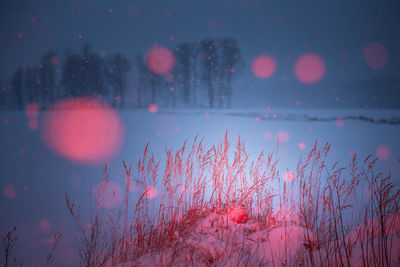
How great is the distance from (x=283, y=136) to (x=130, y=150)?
25.2ft

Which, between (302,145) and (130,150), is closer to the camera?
(130,150)

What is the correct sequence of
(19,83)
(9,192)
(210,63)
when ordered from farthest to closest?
1. (19,83)
2. (210,63)
3. (9,192)

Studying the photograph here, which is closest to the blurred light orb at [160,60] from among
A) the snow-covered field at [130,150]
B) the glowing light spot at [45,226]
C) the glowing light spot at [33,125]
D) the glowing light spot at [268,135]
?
the snow-covered field at [130,150]

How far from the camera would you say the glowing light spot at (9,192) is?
5.07 meters

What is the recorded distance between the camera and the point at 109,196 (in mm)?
5164

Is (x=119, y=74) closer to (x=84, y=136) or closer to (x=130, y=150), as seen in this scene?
(x=84, y=136)

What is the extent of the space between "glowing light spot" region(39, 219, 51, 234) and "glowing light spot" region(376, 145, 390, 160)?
388 inches

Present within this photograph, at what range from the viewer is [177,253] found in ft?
7.18

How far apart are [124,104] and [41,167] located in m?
23.8

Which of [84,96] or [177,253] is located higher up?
[84,96]

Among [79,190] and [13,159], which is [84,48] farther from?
[79,190]

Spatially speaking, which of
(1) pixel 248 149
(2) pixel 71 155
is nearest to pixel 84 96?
(2) pixel 71 155

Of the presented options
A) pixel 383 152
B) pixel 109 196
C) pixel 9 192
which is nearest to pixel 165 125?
pixel 109 196

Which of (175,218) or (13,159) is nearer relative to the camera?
(175,218)
